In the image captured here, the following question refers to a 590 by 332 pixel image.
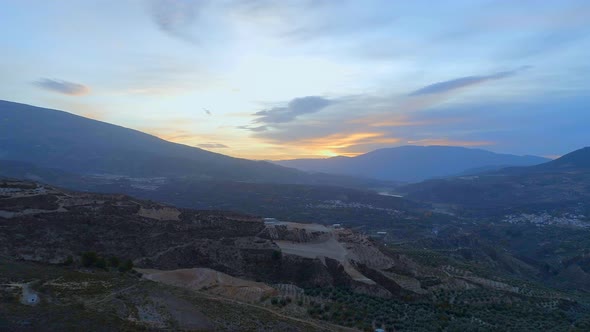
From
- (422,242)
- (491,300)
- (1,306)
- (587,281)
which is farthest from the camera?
(422,242)

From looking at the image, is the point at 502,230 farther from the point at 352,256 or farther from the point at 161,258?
the point at 161,258

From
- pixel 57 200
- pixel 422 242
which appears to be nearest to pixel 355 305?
pixel 57 200

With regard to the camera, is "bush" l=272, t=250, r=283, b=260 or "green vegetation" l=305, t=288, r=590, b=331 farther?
"bush" l=272, t=250, r=283, b=260

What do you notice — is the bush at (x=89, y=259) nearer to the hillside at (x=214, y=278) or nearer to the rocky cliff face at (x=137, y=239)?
the hillside at (x=214, y=278)

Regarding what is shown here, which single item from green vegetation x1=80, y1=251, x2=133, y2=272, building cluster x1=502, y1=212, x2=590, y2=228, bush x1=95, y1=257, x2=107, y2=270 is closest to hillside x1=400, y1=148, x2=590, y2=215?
building cluster x1=502, y1=212, x2=590, y2=228

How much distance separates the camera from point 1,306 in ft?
70.7

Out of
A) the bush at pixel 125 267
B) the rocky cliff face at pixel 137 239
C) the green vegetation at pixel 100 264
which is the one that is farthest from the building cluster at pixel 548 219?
the green vegetation at pixel 100 264

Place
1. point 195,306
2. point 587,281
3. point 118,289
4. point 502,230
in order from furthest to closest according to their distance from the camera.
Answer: point 502,230
point 587,281
point 118,289
point 195,306

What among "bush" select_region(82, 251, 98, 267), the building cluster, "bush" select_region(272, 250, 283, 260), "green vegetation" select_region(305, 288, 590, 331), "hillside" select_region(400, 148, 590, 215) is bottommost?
"green vegetation" select_region(305, 288, 590, 331)

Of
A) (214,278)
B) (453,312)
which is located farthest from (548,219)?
(214,278)

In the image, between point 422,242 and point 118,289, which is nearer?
point 118,289

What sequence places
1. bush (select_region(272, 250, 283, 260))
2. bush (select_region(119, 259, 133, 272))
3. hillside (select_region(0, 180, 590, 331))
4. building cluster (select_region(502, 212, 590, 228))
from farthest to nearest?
1. building cluster (select_region(502, 212, 590, 228))
2. bush (select_region(272, 250, 283, 260))
3. bush (select_region(119, 259, 133, 272))
4. hillside (select_region(0, 180, 590, 331))

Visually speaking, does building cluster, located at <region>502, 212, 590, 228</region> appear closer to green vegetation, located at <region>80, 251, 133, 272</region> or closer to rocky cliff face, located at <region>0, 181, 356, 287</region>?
rocky cliff face, located at <region>0, 181, 356, 287</region>

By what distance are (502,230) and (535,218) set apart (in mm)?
20078
